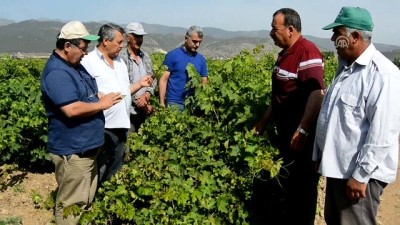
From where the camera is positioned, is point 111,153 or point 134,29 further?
point 134,29

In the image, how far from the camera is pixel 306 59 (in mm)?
3105

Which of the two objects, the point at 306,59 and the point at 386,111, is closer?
the point at 386,111

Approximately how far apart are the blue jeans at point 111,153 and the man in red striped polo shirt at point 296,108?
1.48 m

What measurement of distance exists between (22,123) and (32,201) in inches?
36.7

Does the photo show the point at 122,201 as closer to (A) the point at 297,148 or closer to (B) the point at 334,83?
(A) the point at 297,148

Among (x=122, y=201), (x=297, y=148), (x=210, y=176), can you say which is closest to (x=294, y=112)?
(x=297, y=148)

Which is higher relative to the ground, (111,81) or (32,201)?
(111,81)

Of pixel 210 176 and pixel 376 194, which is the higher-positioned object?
pixel 376 194

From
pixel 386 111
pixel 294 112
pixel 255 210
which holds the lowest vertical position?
pixel 255 210

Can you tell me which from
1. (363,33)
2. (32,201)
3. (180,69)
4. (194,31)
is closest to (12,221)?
(32,201)

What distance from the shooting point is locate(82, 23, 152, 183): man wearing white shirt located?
380 cm

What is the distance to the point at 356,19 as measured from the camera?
100.0 inches

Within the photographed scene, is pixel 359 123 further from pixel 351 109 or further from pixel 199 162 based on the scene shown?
pixel 199 162

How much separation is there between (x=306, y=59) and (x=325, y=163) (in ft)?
2.71
